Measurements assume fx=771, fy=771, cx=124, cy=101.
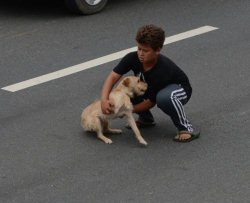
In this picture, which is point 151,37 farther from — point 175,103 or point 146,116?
point 146,116

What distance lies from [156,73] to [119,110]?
1.36 ft

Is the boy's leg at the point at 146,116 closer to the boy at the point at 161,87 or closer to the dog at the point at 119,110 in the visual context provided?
the boy at the point at 161,87

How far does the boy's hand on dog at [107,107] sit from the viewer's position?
6.01 meters

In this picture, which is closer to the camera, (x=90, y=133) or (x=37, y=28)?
(x=90, y=133)

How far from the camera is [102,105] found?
238 inches

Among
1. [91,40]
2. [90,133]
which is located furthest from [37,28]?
[90,133]

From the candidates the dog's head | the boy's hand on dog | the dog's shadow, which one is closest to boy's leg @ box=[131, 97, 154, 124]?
the dog's shadow

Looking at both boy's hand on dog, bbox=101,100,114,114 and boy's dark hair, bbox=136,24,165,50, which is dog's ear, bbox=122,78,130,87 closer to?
boy's hand on dog, bbox=101,100,114,114

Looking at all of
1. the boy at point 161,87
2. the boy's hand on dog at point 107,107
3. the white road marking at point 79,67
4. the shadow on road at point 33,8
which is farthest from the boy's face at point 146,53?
the shadow on road at point 33,8

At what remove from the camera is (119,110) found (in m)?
6.05

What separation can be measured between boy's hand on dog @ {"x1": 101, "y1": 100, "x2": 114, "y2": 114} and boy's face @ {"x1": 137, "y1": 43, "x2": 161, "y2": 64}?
0.42m

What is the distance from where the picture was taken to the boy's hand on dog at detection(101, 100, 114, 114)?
19.7ft

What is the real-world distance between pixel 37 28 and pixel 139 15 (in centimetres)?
131

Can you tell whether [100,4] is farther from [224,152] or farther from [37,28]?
[224,152]
